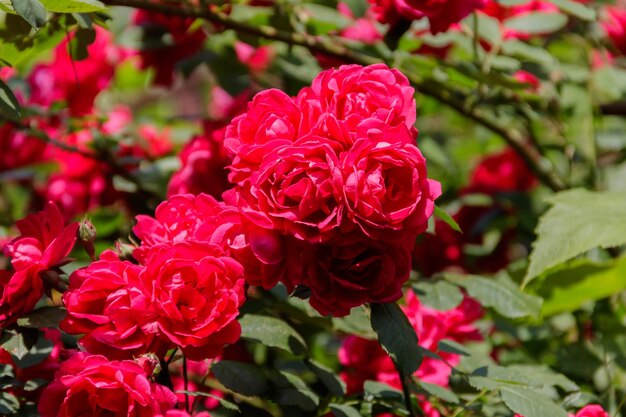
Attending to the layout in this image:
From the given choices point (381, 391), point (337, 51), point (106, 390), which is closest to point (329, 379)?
point (381, 391)

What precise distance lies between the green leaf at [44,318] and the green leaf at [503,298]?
0.49 metres

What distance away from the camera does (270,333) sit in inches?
40.6

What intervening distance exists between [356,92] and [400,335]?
235mm

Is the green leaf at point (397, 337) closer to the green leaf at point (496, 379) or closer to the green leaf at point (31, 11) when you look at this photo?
the green leaf at point (496, 379)

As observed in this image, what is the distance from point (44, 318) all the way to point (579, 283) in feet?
2.61

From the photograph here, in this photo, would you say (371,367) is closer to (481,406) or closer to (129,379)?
(481,406)

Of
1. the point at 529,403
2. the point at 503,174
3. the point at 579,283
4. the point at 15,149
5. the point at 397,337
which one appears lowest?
the point at 503,174

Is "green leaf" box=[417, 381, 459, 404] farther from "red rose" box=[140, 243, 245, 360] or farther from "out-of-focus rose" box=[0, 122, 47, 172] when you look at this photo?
"out-of-focus rose" box=[0, 122, 47, 172]

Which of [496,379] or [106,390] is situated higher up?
[106,390]

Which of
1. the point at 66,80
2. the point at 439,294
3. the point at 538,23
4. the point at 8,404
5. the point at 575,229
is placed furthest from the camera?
the point at 66,80

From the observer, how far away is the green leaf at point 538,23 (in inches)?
61.2

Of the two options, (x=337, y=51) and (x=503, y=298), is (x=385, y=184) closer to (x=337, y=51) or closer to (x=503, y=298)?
(x=503, y=298)

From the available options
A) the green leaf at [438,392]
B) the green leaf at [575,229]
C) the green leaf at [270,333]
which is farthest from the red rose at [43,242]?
the green leaf at [575,229]

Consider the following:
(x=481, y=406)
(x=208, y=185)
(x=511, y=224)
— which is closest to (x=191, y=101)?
(x=511, y=224)
